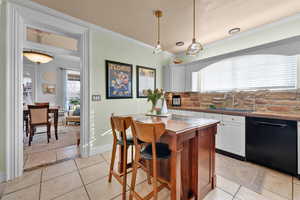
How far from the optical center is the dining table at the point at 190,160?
1279 millimetres

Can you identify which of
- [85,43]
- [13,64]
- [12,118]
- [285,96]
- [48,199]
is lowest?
[48,199]

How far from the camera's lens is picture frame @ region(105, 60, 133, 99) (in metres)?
2.95

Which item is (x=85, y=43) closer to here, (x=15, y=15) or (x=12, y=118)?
(x=15, y=15)

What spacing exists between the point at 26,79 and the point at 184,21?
6.28 meters

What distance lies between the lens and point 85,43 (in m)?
2.60

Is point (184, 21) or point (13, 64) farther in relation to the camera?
point (184, 21)

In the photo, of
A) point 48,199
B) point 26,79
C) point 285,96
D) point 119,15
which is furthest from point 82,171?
point 26,79

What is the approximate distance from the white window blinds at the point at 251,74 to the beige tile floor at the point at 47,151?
3.73 meters

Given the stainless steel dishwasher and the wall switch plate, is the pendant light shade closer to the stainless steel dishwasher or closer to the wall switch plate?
the wall switch plate

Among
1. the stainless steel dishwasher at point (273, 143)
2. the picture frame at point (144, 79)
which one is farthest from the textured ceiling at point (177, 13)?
the stainless steel dishwasher at point (273, 143)

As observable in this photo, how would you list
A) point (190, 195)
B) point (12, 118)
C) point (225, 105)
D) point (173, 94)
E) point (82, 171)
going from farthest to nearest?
point (173, 94), point (225, 105), point (82, 171), point (12, 118), point (190, 195)

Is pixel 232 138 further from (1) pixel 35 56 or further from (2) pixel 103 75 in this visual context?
(1) pixel 35 56

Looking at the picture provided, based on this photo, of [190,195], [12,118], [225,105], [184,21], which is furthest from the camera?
[225,105]

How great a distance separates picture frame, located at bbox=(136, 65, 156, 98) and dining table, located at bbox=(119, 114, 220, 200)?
218 centimetres
